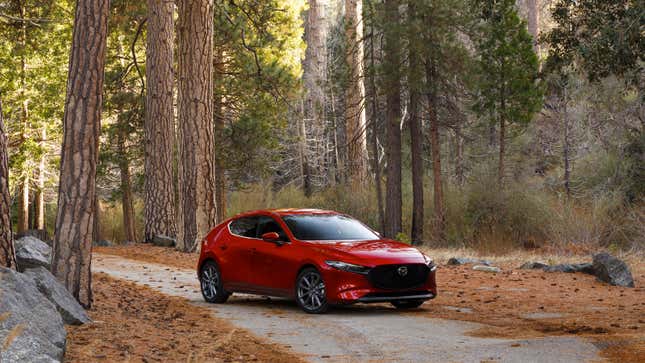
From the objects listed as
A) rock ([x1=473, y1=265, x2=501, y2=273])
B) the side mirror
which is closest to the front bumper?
the side mirror

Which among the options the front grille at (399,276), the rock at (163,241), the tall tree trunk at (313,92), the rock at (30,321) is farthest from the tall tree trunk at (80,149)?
the tall tree trunk at (313,92)

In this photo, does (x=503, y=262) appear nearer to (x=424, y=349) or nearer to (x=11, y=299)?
(x=424, y=349)

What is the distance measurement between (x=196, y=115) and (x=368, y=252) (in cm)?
1338

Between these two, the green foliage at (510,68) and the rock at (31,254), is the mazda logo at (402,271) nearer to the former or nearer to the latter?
the rock at (31,254)

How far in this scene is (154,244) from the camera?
32.6m

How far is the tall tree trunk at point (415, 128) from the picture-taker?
107 feet

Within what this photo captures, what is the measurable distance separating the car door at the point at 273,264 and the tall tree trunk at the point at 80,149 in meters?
3.05

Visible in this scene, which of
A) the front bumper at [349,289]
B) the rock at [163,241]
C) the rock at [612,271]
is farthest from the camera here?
the rock at [163,241]

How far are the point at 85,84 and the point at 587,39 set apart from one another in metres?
8.53

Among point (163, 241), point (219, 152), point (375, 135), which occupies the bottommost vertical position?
point (163, 241)

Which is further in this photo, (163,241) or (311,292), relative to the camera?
(163,241)

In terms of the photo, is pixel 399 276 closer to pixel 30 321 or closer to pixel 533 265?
pixel 30 321

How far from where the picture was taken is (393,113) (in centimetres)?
3431

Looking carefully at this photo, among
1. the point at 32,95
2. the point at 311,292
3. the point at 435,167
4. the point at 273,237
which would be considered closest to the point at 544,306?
the point at 311,292
